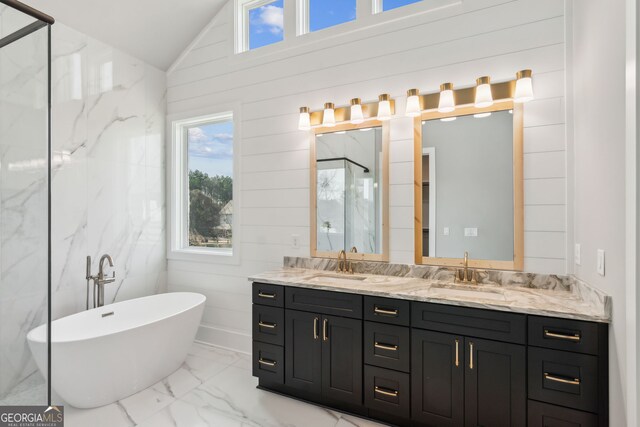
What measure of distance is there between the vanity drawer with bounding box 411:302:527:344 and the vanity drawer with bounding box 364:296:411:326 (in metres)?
0.04

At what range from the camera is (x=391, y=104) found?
2600mm

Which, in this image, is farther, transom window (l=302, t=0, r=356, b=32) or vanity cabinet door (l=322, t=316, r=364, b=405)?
transom window (l=302, t=0, r=356, b=32)

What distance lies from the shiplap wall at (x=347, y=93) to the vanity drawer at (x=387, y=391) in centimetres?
83

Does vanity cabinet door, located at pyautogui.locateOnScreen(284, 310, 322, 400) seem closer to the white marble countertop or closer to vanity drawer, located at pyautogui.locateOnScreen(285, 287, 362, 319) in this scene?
vanity drawer, located at pyautogui.locateOnScreen(285, 287, 362, 319)

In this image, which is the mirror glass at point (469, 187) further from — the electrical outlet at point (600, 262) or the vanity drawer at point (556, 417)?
the vanity drawer at point (556, 417)

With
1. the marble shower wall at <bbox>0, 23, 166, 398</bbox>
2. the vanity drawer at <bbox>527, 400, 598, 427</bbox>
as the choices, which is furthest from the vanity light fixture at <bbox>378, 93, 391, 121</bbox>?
the marble shower wall at <bbox>0, 23, 166, 398</bbox>

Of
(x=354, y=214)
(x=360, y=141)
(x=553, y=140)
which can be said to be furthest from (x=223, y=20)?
(x=553, y=140)

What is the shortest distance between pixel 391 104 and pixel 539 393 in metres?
2.07

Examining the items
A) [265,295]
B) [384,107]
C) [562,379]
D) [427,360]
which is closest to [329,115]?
[384,107]

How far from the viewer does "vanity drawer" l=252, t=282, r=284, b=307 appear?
247cm

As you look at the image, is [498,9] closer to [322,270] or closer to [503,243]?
[503,243]

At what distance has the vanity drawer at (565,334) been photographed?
5.25ft

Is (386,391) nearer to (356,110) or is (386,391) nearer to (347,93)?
(356,110)

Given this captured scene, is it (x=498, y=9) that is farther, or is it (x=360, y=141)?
(x=360, y=141)
